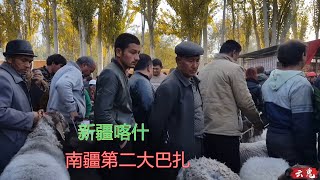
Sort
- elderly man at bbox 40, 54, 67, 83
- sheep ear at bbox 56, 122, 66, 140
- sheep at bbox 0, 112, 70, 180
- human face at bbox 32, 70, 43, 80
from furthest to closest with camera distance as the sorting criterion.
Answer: elderly man at bbox 40, 54, 67, 83 < human face at bbox 32, 70, 43, 80 < sheep ear at bbox 56, 122, 66, 140 < sheep at bbox 0, 112, 70, 180

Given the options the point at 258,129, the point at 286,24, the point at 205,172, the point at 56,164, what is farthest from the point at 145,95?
the point at 286,24

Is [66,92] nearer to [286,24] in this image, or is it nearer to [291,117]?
[291,117]

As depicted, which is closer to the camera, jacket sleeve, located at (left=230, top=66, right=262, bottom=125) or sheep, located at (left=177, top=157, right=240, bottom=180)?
sheep, located at (left=177, top=157, right=240, bottom=180)

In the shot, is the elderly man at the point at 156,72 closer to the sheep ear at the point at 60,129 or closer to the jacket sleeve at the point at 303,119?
the sheep ear at the point at 60,129

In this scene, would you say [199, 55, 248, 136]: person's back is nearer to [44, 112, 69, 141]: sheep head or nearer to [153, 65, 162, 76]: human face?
[44, 112, 69, 141]: sheep head

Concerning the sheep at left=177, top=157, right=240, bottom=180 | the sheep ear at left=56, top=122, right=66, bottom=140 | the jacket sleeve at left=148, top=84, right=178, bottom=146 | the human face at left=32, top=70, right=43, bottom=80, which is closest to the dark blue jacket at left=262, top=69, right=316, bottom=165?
the sheep at left=177, top=157, right=240, bottom=180

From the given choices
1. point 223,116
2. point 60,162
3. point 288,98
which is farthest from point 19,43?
point 288,98

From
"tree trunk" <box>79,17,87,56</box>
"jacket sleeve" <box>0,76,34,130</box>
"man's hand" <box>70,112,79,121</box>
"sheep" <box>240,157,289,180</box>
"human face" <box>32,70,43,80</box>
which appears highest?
"tree trunk" <box>79,17,87,56</box>

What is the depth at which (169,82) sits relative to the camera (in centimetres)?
311

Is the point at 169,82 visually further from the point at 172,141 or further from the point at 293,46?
the point at 293,46

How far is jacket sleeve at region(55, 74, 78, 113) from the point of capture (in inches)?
186

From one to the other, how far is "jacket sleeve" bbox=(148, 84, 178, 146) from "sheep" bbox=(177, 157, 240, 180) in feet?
1.58

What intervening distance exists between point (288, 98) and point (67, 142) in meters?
2.48

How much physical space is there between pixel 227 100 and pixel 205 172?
1322mm
